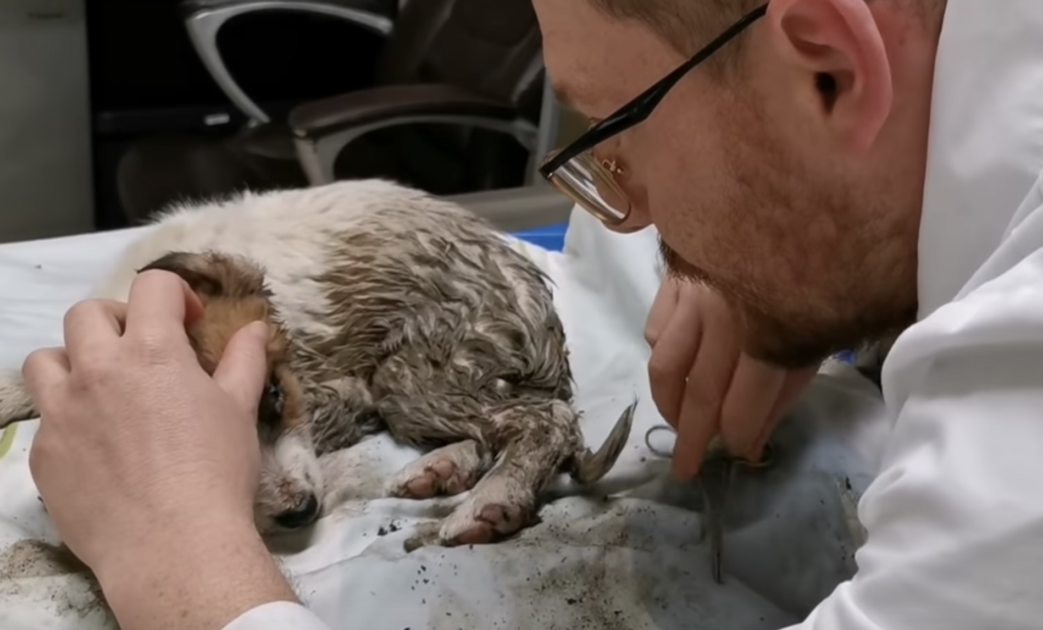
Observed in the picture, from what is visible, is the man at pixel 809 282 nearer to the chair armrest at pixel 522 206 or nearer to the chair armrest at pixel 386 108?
the chair armrest at pixel 386 108

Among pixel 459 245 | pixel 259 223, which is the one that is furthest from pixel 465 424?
pixel 259 223


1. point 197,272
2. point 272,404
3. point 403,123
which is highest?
point 197,272

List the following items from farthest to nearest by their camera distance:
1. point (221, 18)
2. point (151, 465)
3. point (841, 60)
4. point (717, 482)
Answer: point (221, 18) → point (717, 482) → point (151, 465) → point (841, 60)

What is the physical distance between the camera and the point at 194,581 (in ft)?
3.13

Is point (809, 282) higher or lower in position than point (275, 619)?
higher

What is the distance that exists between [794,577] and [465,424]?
20.6 inches

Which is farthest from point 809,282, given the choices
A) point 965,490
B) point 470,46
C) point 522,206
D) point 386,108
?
point 470,46

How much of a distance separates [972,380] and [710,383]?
27.8 inches

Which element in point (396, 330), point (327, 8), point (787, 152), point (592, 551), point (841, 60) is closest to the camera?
point (841, 60)

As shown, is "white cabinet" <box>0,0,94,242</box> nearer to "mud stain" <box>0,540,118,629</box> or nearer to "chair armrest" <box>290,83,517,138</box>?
"chair armrest" <box>290,83,517,138</box>

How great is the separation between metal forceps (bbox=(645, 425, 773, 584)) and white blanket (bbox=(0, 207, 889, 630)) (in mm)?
15

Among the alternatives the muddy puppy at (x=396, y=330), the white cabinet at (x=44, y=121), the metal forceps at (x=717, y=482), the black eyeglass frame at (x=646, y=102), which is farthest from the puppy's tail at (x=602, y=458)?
the white cabinet at (x=44, y=121)

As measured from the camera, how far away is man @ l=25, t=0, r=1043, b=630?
0.65 m

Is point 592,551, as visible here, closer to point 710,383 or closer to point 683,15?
point 710,383
